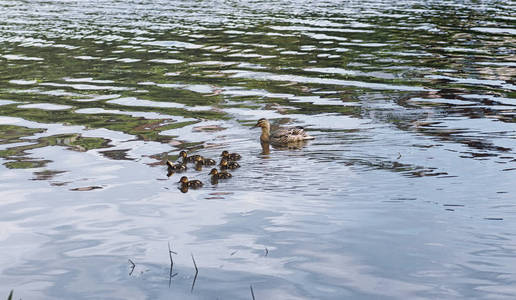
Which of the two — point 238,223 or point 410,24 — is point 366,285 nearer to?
point 238,223

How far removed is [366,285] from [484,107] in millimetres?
9807

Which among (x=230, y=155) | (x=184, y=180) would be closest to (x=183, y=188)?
(x=184, y=180)

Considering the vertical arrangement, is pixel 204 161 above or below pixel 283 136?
below

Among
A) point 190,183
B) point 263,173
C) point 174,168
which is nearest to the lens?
point 190,183

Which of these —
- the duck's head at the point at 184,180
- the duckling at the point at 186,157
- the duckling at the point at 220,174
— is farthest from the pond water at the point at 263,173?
the duckling at the point at 186,157

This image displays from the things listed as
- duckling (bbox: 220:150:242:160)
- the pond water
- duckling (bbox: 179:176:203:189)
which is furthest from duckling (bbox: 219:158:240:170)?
duckling (bbox: 179:176:203:189)

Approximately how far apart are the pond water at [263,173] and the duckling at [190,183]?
212 mm

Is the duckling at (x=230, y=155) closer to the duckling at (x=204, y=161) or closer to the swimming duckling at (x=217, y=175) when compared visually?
the duckling at (x=204, y=161)

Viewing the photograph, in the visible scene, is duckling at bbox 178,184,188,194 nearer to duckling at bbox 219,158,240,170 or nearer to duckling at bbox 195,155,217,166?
duckling at bbox 219,158,240,170

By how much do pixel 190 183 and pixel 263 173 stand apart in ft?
3.59

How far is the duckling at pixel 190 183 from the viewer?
1155cm

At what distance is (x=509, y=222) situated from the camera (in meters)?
9.41

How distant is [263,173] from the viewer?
12.0m

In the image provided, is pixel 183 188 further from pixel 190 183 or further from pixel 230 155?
pixel 230 155
